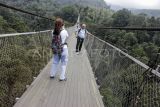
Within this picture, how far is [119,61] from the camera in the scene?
19.1 feet

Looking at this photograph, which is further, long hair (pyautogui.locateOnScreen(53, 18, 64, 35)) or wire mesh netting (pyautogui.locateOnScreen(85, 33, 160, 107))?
long hair (pyautogui.locateOnScreen(53, 18, 64, 35))

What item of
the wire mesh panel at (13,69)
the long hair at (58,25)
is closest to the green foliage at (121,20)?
the long hair at (58,25)

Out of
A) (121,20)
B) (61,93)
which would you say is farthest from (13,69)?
(121,20)

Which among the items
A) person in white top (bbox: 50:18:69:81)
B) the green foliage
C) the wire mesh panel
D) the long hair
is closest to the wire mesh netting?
person in white top (bbox: 50:18:69:81)

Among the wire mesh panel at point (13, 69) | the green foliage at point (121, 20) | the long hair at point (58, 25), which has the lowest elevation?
the green foliage at point (121, 20)

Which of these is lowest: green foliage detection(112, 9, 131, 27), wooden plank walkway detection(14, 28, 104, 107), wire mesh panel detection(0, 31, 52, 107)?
green foliage detection(112, 9, 131, 27)

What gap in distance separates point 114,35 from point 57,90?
74.5 feet

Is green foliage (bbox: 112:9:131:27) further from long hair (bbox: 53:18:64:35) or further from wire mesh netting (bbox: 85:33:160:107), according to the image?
wire mesh netting (bbox: 85:33:160:107)

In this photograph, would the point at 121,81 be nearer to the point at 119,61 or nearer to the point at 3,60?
the point at 119,61

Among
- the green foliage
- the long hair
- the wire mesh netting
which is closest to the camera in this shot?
the wire mesh netting

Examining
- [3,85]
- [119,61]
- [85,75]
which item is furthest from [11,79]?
[85,75]

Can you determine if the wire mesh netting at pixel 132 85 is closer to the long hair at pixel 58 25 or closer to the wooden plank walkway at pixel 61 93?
the wooden plank walkway at pixel 61 93

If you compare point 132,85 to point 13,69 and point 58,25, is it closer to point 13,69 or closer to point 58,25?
point 13,69

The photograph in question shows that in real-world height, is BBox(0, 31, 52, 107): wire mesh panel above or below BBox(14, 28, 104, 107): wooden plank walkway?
above
